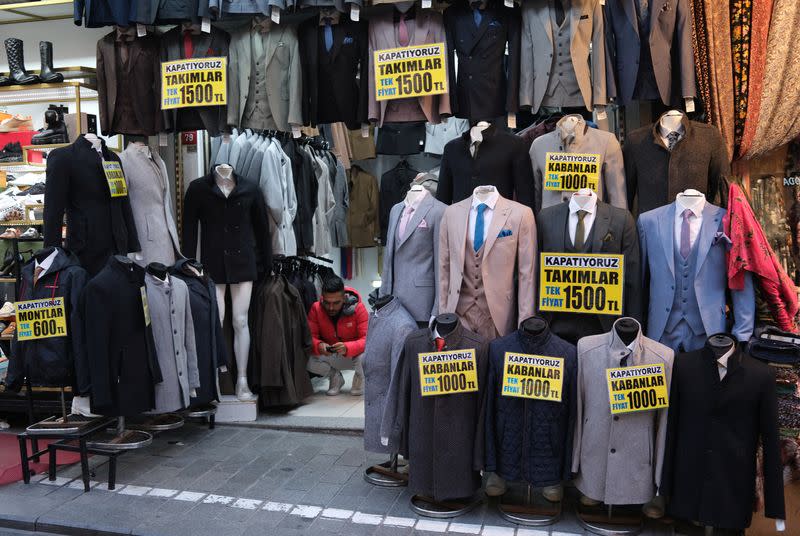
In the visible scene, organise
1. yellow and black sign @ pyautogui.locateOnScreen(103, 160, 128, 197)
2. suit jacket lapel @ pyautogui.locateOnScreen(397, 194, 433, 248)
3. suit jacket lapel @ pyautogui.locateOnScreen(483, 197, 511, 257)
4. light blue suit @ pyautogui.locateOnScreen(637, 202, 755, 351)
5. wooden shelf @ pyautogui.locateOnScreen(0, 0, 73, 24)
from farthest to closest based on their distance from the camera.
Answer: wooden shelf @ pyautogui.locateOnScreen(0, 0, 73, 24) → yellow and black sign @ pyautogui.locateOnScreen(103, 160, 128, 197) → suit jacket lapel @ pyautogui.locateOnScreen(397, 194, 433, 248) → suit jacket lapel @ pyautogui.locateOnScreen(483, 197, 511, 257) → light blue suit @ pyautogui.locateOnScreen(637, 202, 755, 351)

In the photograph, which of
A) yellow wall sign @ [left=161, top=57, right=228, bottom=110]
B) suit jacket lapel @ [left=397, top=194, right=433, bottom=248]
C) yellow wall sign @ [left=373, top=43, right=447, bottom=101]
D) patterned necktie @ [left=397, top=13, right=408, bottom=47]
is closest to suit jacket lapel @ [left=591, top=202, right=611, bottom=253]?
→ suit jacket lapel @ [left=397, top=194, right=433, bottom=248]

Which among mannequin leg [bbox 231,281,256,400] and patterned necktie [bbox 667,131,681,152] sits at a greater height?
patterned necktie [bbox 667,131,681,152]

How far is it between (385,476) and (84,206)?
2727 millimetres

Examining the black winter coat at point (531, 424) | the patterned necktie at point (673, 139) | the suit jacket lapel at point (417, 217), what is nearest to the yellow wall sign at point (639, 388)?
the black winter coat at point (531, 424)

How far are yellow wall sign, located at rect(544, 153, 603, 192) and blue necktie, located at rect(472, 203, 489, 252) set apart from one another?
15.8 inches

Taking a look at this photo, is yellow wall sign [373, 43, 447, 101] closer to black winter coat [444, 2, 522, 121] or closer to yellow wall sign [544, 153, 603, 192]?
black winter coat [444, 2, 522, 121]

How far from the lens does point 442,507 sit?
13.2ft

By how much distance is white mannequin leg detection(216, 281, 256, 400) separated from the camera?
19.0 ft

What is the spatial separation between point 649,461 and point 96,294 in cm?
331

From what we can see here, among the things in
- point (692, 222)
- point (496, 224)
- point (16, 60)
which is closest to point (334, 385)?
point (496, 224)

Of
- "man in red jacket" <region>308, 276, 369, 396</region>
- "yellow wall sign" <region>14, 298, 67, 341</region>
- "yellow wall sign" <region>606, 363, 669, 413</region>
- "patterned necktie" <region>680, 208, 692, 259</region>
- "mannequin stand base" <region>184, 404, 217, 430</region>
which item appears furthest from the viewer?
"man in red jacket" <region>308, 276, 369, 396</region>

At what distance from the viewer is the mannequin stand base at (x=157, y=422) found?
5191mm

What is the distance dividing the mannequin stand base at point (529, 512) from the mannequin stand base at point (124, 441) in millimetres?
2397

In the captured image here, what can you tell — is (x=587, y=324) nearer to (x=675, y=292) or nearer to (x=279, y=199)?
(x=675, y=292)
